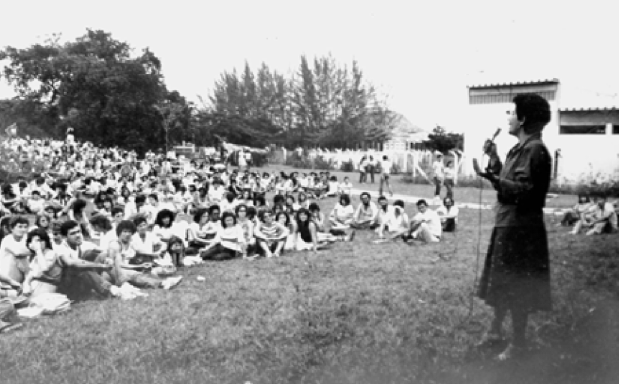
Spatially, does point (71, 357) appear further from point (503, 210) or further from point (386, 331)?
point (503, 210)

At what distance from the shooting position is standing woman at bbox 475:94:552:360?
339 cm

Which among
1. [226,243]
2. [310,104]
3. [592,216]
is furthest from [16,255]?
[310,104]

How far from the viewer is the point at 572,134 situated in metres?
7.81

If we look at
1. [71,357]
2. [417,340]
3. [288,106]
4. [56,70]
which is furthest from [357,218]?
[288,106]

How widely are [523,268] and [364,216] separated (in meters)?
6.77

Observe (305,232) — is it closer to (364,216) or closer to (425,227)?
(425,227)

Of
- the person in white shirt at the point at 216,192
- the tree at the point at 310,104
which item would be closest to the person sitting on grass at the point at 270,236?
the person in white shirt at the point at 216,192

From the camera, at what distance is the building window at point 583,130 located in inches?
256

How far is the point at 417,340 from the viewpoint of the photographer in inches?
159

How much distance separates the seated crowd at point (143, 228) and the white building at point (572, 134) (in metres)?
2.10

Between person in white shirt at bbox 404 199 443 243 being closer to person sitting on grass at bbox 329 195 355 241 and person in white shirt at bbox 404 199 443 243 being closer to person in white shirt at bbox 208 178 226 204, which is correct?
person sitting on grass at bbox 329 195 355 241

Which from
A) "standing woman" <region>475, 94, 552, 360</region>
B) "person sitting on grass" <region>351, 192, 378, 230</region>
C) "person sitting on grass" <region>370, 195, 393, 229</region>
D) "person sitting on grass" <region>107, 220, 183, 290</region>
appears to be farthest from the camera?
"person sitting on grass" <region>351, 192, 378, 230</region>

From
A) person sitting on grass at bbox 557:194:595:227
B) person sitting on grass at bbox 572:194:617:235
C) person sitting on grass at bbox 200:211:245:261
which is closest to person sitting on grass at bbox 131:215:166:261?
person sitting on grass at bbox 200:211:245:261

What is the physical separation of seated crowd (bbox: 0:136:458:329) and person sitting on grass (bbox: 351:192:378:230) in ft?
0.06
